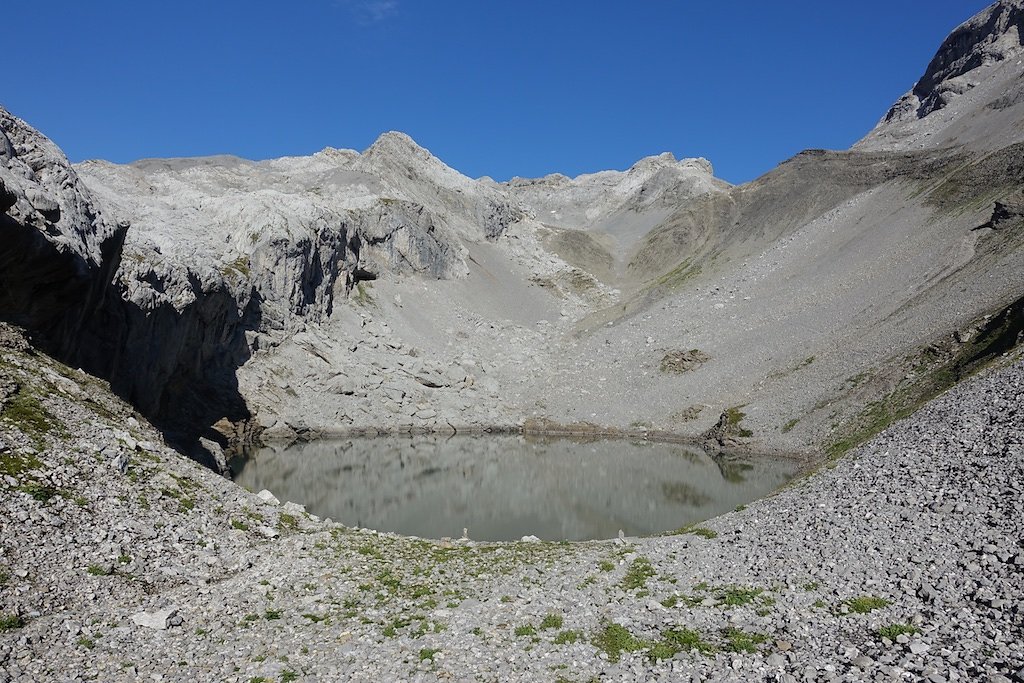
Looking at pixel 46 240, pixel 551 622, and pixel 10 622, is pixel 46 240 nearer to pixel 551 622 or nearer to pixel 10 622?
pixel 10 622

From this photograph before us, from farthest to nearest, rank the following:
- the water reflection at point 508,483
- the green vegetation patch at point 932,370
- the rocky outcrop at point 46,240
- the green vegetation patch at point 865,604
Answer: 1. the green vegetation patch at point 932,370
2. the water reflection at point 508,483
3. the rocky outcrop at point 46,240
4. the green vegetation patch at point 865,604

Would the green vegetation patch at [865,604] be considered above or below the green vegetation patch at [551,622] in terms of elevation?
above

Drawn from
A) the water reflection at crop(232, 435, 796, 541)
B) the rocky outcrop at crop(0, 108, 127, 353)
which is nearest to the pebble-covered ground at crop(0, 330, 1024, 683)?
the rocky outcrop at crop(0, 108, 127, 353)

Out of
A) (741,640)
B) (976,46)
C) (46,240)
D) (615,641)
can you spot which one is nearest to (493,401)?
(46,240)

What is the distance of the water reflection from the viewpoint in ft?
135

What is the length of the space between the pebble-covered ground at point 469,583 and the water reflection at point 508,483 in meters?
14.1

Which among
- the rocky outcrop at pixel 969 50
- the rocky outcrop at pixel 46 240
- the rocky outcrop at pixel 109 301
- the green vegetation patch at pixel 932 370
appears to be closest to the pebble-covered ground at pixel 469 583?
the rocky outcrop at pixel 46 240

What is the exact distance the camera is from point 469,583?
2133 cm

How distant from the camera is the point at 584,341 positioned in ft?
307

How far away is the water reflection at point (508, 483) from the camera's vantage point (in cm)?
4109

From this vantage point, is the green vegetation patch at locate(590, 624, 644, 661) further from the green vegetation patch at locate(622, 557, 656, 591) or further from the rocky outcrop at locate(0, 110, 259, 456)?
the rocky outcrop at locate(0, 110, 259, 456)

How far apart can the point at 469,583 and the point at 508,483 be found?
3282 cm

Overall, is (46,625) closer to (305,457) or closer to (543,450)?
(305,457)

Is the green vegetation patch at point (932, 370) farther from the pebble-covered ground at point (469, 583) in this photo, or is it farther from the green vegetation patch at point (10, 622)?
the green vegetation patch at point (10, 622)
